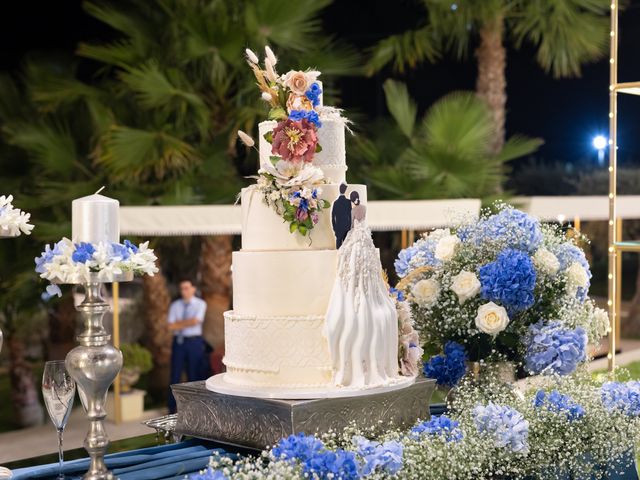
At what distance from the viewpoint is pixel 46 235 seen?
9.14 meters

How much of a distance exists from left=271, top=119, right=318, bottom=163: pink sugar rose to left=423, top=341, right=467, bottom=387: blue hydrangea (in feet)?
3.72

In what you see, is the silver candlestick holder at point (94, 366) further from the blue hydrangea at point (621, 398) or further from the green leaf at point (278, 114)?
the blue hydrangea at point (621, 398)

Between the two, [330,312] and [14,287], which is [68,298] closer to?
[14,287]

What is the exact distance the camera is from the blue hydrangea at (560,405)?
358 centimetres

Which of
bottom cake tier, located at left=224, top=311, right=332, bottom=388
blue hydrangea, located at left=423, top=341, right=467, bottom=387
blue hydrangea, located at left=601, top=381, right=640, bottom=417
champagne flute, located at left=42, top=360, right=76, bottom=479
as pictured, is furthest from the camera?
blue hydrangea, located at left=423, top=341, right=467, bottom=387

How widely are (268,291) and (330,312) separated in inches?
9.3

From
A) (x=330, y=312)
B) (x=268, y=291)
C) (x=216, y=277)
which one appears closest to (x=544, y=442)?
(x=330, y=312)

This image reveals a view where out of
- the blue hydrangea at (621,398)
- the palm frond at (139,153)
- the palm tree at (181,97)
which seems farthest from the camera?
the palm tree at (181,97)

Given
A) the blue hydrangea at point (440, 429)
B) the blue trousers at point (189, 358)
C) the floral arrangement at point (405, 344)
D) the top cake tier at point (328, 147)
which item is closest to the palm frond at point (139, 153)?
the blue trousers at point (189, 358)

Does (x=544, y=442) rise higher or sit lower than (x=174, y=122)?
lower

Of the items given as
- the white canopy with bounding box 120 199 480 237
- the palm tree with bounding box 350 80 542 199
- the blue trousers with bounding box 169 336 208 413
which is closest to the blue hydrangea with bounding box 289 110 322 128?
the white canopy with bounding box 120 199 480 237

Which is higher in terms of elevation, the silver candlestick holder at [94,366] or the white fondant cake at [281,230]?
the white fondant cake at [281,230]

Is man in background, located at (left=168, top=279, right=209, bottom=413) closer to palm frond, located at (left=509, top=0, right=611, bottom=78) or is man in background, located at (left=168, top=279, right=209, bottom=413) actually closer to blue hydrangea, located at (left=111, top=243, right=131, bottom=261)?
palm frond, located at (left=509, top=0, right=611, bottom=78)

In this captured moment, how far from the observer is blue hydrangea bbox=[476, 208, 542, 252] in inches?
162
